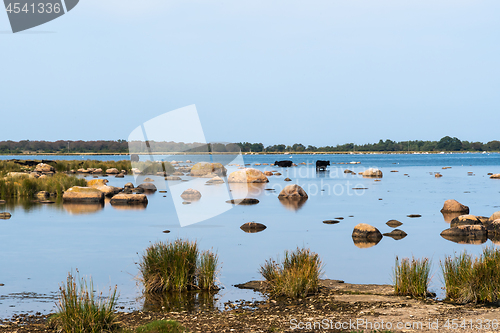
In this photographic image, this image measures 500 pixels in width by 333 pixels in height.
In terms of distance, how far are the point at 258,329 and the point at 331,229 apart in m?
16.5

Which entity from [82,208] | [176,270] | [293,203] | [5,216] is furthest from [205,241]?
[293,203]

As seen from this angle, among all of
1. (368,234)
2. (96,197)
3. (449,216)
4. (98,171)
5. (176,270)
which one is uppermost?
(98,171)

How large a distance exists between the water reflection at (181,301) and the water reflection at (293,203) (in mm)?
21866

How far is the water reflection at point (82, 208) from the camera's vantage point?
31.7m

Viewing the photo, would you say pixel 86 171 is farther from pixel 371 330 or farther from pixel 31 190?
pixel 371 330

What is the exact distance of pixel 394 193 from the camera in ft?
154

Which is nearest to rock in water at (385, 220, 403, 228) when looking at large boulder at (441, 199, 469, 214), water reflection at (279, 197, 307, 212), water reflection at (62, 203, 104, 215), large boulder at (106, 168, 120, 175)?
large boulder at (441, 199, 469, 214)

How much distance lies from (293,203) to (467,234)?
57.6ft

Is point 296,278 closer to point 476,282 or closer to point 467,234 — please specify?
point 476,282

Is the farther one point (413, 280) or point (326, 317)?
point (413, 280)

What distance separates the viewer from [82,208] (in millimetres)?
33594

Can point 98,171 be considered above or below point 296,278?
above

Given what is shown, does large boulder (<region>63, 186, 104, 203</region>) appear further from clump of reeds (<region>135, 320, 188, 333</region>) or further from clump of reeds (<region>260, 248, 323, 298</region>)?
clump of reeds (<region>135, 320, 188, 333</region>)

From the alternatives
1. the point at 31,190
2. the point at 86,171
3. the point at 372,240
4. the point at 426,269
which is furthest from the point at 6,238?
the point at 86,171
